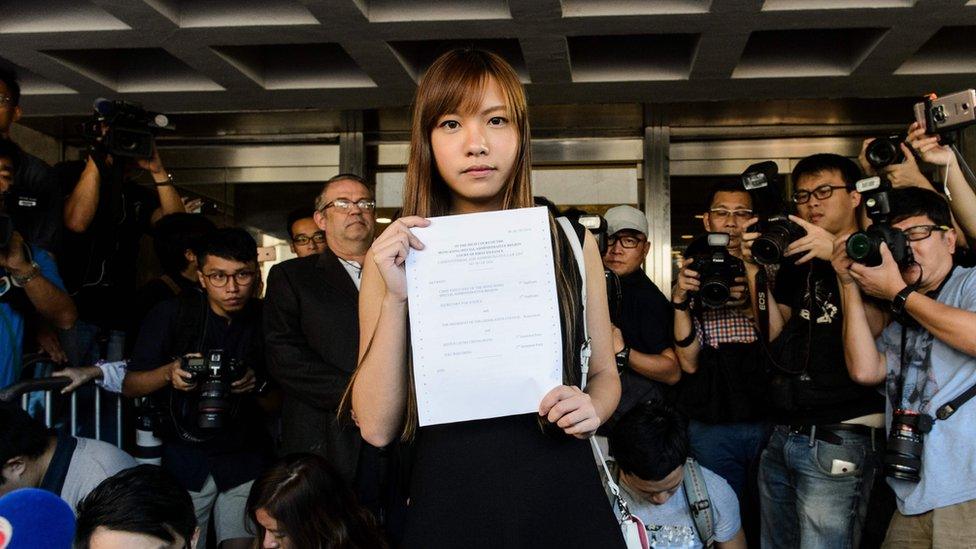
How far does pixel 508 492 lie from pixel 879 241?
6.83 feet

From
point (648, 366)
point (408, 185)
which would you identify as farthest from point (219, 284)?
point (408, 185)

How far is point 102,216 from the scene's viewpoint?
14.8ft

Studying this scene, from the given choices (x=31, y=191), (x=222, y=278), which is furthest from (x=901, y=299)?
(x=31, y=191)

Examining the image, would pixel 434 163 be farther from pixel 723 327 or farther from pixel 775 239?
pixel 723 327

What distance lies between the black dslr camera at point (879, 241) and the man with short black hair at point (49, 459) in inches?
102

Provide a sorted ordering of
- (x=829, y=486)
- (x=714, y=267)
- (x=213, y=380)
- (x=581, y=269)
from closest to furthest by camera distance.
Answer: (x=581, y=269)
(x=829, y=486)
(x=213, y=380)
(x=714, y=267)

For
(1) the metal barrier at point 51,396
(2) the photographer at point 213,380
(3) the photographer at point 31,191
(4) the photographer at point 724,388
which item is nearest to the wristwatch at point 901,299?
(4) the photographer at point 724,388

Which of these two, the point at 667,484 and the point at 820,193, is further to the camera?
the point at 820,193

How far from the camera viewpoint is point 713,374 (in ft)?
13.9

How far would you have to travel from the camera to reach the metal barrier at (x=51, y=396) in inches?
141

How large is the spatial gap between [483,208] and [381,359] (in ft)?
1.03

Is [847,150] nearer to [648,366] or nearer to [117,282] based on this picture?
[648,366]

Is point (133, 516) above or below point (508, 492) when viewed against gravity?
below

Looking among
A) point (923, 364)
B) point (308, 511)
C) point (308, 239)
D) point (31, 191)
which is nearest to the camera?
point (923, 364)
